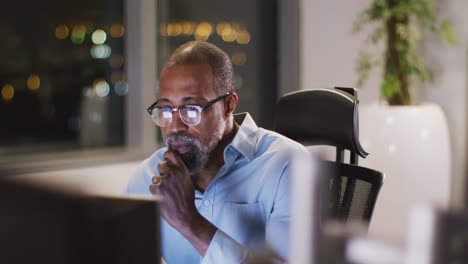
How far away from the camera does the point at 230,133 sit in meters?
1.47

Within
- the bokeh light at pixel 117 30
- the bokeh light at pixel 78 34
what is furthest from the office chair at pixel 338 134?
the bokeh light at pixel 117 30

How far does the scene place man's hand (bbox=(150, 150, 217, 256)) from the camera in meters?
1.10

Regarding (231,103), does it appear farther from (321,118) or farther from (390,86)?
(390,86)

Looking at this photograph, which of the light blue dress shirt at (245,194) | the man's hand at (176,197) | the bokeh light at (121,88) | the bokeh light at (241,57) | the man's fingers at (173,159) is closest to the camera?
the man's hand at (176,197)

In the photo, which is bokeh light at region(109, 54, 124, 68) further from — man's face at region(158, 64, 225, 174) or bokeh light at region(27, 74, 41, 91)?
man's face at region(158, 64, 225, 174)

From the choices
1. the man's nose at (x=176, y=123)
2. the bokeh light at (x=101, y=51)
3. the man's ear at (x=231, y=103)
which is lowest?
the man's nose at (x=176, y=123)

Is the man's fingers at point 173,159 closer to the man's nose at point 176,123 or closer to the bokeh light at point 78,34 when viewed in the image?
the man's nose at point 176,123

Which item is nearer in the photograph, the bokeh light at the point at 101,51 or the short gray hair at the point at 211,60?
the short gray hair at the point at 211,60

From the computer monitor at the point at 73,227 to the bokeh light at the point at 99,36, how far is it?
2.63 meters

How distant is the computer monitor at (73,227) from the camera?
0.66 metres

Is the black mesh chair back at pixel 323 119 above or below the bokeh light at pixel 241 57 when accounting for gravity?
below

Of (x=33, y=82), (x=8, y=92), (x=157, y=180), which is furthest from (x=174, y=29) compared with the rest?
(x=157, y=180)

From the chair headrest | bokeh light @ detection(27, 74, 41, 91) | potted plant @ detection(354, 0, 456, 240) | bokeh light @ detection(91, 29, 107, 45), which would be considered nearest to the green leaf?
potted plant @ detection(354, 0, 456, 240)

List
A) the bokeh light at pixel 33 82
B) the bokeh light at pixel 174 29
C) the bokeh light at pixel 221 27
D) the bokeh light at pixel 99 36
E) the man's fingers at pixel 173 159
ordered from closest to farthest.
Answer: the man's fingers at pixel 173 159
the bokeh light at pixel 33 82
the bokeh light at pixel 99 36
the bokeh light at pixel 174 29
the bokeh light at pixel 221 27
